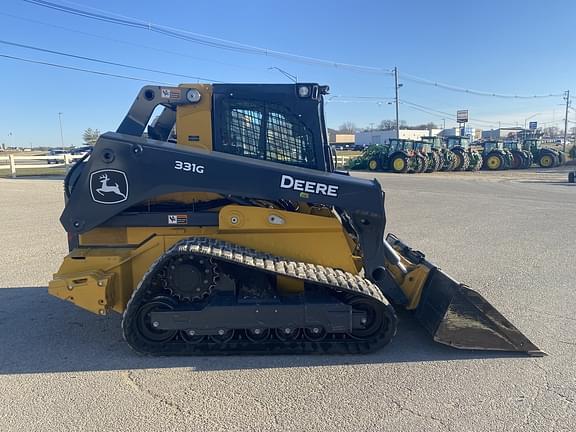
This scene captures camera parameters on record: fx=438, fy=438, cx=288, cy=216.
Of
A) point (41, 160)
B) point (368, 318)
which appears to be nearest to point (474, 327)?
point (368, 318)

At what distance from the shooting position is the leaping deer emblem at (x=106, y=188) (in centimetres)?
381

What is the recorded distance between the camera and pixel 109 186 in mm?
3826

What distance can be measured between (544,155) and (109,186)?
38.3 m

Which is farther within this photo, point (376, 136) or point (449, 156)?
point (376, 136)

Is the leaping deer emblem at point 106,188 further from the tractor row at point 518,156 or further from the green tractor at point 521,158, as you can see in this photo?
the green tractor at point 521,158

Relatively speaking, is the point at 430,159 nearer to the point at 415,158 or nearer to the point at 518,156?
the point at 415,158

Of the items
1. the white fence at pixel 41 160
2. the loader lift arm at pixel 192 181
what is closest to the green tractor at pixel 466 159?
the white fence at pixel 41 160

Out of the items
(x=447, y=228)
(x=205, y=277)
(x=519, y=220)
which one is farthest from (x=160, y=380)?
(x=519, y=220)

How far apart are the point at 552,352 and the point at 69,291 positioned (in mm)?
4250

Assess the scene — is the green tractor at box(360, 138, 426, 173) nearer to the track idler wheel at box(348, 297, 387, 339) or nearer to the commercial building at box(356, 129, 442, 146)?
the track idler wheel at box(348, 297, 387, 339)

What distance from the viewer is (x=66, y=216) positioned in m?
3.91

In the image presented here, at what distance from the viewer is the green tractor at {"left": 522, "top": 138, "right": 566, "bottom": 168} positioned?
A: 114 feet

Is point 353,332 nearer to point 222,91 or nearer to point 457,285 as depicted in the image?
point 457,285

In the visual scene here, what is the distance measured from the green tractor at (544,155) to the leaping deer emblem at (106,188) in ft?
125
